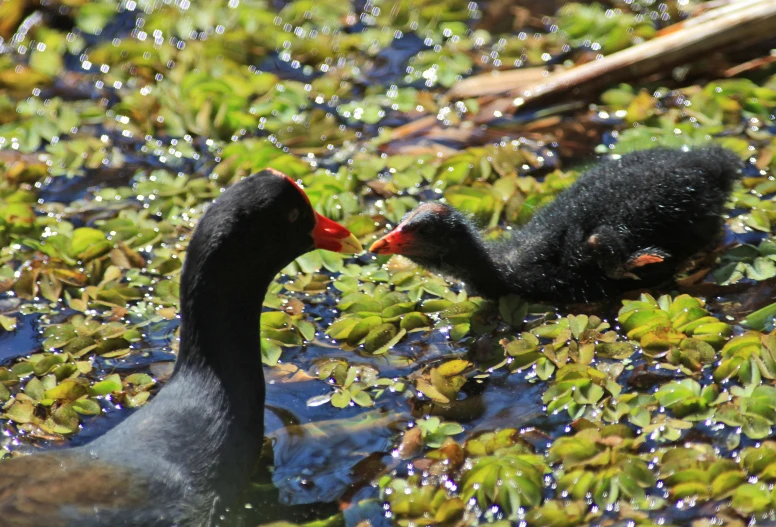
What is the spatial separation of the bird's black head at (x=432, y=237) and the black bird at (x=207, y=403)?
656 millimetres

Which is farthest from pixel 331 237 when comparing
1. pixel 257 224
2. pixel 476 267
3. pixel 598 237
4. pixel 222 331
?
pixel 598 237

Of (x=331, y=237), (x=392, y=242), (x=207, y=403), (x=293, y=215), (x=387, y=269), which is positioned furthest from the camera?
(x=387, y=269)

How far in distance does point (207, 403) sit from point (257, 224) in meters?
0.58

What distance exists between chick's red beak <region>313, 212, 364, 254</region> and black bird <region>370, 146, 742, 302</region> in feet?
1.25

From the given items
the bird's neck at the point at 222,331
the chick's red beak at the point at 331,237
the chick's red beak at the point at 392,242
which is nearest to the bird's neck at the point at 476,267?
the chick's red beak at the point at 392,242

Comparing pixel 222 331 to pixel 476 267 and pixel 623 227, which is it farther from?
pixel 623 227

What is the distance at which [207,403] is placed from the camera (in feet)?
10.9

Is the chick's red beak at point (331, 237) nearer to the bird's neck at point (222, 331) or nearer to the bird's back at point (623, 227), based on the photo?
the bird's neck at point (222, 331)

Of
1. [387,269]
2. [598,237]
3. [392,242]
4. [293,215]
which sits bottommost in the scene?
[387,269]

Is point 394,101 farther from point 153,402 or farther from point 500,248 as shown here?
point 153,402

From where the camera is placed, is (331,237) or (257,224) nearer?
(257,224)

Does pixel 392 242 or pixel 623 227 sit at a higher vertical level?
pixel 392 242

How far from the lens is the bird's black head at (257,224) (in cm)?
331

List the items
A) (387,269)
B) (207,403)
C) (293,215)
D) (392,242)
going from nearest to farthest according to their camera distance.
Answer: (207,403)
(293,215)
(392,242)
(387,269)
